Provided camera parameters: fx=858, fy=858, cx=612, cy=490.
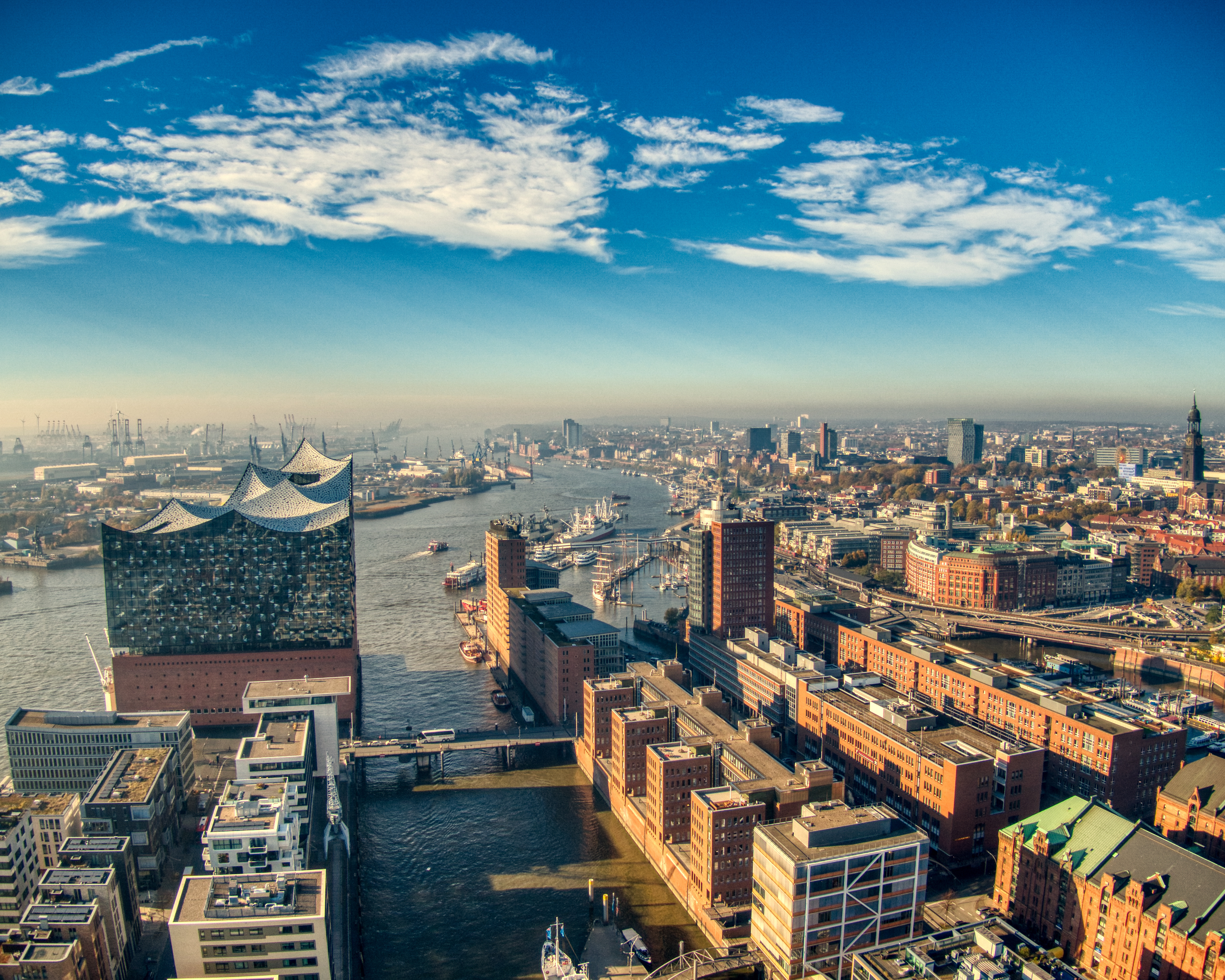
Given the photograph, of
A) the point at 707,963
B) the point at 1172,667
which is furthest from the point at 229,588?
the point at 1172,667

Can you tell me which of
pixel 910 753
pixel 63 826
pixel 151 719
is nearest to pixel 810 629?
pixel 910 753

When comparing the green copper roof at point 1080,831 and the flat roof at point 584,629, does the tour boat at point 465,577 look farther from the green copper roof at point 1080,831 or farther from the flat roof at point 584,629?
the green copper roof at point 1080,831

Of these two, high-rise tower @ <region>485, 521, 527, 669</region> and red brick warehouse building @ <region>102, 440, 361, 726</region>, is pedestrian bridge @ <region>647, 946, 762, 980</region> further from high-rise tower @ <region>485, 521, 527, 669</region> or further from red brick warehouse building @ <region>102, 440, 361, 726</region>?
high-rise tower @ <region>485, 521, 527, 669</region>

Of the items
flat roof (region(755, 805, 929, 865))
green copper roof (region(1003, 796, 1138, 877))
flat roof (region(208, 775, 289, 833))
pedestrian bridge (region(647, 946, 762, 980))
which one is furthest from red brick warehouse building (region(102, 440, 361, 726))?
green copper roof (region(1003, 796, 1138, 877))

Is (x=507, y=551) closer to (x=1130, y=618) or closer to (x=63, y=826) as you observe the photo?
(x=63, y=826)

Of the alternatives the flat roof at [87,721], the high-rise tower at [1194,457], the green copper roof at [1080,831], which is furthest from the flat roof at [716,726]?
the high-rise tower at [1194,457]

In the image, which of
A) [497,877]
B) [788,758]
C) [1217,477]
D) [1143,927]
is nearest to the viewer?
[1143,927]
